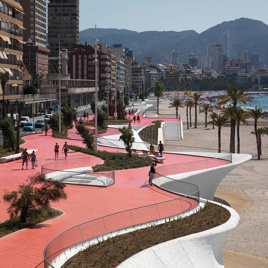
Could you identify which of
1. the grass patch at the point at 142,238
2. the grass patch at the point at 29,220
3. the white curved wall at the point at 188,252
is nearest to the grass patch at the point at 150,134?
the grass patch at the point at 142,238

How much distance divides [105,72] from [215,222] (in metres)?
158

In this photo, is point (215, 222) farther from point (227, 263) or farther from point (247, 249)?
point (247, 249)

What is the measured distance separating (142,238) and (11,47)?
5790 centimetres

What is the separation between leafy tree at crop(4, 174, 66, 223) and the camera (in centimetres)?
1805

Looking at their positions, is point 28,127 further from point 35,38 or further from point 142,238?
point 35,38

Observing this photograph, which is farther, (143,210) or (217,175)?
(217,175)

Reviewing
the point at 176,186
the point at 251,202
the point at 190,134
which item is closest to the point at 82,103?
the point at 190,134

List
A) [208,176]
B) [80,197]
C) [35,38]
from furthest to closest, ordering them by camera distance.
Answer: [35,38] → [208,176] → [80,197]

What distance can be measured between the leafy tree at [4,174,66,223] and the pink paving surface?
2.54 ft

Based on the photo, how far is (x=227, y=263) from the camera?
71.2 ft

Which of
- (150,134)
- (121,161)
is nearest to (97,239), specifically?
(121,161)

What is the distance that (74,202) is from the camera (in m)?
21.7

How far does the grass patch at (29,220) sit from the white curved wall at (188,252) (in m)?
5.22

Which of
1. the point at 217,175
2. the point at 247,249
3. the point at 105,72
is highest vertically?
the point at 105,72
